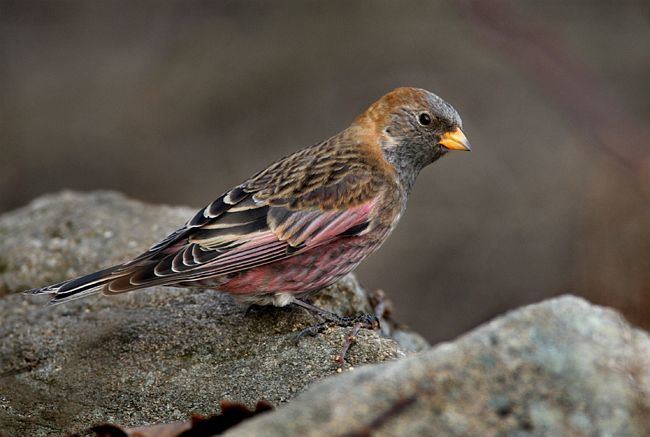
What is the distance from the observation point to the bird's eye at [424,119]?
16.3 ft

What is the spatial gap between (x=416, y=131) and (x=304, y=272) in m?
1.11

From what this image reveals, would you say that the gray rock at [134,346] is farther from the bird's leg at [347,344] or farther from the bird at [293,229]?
the bird at [293,229]

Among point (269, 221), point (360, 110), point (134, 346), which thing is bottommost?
point (134, 346)

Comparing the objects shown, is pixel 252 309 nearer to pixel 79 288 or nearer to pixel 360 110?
pixel 79 288

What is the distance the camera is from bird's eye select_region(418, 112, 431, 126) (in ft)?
16.3

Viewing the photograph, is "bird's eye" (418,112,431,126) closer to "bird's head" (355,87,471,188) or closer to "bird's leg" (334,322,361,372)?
"bird's head" (355,87,471,188)

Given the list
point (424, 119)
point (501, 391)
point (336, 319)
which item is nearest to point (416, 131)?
point (424, 119)

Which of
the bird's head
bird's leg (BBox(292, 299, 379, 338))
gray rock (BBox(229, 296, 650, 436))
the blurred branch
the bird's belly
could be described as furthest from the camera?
the bird's head

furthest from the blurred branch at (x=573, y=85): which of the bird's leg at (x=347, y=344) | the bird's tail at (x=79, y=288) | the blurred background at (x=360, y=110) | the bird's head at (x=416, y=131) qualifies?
the blurred background at (x=360, y=110)

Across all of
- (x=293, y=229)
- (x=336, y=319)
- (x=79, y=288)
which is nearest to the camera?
Result: (x=79, y=288)

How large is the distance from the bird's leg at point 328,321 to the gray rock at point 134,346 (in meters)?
0.05

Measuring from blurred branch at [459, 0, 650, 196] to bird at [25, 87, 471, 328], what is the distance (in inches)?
56.9

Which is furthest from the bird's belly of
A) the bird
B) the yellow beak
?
the yellow beak

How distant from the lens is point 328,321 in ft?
13.6
